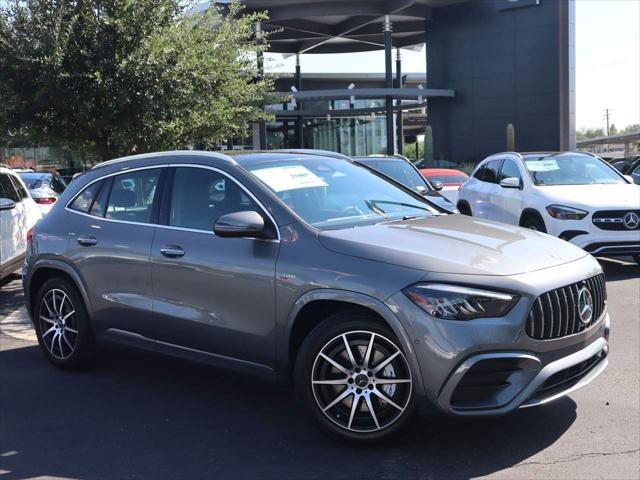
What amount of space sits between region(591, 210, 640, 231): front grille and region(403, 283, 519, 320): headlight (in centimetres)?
612

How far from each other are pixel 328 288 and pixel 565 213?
6350 mm

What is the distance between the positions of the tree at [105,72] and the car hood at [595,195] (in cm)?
504

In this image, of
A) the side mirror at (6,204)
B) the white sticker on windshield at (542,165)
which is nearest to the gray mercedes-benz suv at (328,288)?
the side mirror at (6,204)

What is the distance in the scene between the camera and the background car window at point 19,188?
9.79m

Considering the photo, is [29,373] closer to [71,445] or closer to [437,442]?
[71,445]

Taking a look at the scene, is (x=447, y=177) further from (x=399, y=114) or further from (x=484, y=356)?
(x=399, y=114)

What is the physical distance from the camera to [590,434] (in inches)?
161

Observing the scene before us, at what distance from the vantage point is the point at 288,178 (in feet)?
15.3

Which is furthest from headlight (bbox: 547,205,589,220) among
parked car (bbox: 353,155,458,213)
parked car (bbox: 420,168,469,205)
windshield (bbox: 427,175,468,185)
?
windshield (bbox: 427,175,468,185)

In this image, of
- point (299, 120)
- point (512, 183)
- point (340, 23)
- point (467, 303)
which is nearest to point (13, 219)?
point (512, 183)

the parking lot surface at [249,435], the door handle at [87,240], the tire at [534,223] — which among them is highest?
the door handle at [87,240]

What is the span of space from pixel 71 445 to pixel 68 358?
1532 millimetres

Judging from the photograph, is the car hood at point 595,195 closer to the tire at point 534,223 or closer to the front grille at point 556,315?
the tire at point 534,223

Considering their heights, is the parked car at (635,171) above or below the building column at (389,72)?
below
